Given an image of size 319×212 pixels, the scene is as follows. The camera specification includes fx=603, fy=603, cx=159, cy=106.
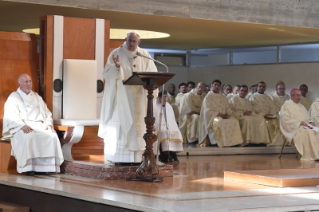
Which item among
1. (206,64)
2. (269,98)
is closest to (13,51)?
(269,98)

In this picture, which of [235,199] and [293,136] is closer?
[235,199]

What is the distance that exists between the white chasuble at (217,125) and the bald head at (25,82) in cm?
479

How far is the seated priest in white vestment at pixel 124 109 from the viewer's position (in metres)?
7.50

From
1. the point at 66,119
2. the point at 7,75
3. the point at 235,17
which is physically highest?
the point at 235,17

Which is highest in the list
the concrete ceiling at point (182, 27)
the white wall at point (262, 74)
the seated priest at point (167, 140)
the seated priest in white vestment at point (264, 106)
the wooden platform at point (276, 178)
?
the concrete ceiling at point (182, 27)

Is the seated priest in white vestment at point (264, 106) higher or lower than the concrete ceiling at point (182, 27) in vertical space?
lower

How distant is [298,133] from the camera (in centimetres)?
1092

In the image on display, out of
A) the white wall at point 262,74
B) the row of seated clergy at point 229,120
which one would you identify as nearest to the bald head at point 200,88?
the row of seated clergy at point 229,120

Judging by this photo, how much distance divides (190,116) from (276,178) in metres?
6.02

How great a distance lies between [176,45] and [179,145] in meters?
6.12

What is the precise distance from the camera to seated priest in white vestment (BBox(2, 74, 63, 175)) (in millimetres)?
7773

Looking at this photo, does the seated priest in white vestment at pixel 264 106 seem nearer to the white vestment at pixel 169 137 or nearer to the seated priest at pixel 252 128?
the seated priest at pixel 252 128

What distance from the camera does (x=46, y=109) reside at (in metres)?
8.34

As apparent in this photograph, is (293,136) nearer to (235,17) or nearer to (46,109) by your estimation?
(235,17)
